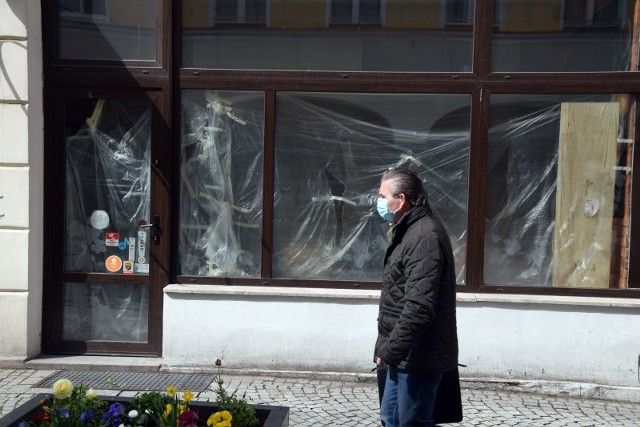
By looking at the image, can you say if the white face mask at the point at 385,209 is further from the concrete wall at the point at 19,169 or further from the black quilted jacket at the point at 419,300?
the concrete wall at the point at 19,169

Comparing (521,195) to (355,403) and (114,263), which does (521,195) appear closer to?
(355,403)

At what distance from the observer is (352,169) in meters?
6.94

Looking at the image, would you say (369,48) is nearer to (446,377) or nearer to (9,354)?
(446,377)

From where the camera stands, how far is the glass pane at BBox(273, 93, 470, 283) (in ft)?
22.5

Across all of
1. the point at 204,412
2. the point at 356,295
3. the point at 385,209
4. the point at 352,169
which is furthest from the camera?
the point at 352,169

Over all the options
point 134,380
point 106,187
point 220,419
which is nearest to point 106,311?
point 134,380

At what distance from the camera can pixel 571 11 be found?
22.0 feet

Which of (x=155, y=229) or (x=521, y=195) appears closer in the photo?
(x=521, y=195)

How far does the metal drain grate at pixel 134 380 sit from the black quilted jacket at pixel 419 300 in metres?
2.63

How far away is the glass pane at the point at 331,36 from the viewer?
679cm

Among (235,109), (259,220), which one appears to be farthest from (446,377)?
(235,109)

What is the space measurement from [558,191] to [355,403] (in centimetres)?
240

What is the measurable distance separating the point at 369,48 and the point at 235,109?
4.02 feet

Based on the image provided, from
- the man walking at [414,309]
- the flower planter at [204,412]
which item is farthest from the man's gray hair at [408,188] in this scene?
the flower planter at [204,412]
